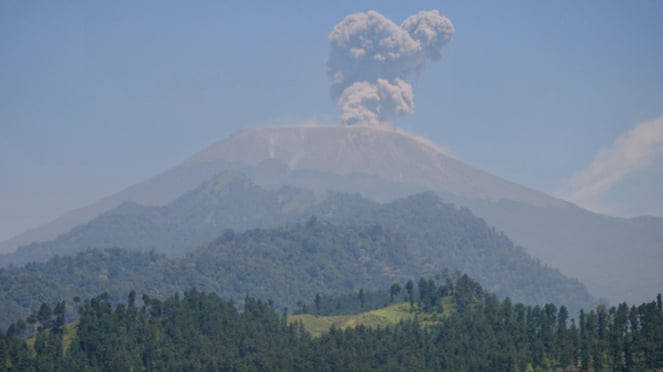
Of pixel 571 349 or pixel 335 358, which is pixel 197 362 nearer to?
pixel 335 358

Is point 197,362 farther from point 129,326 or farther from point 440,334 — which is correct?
point 440,334

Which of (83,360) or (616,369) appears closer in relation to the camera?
(616,369)

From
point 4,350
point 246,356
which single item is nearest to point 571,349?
point 246,356

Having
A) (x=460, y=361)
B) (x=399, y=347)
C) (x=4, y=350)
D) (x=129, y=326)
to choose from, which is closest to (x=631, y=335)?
(x=460, y=361)

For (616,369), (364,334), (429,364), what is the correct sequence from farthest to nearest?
(364,334), (429,364), (616,369)

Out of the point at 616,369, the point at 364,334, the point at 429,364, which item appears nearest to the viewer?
the point at 616,369

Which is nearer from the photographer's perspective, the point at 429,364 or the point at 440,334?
the point at 429,364

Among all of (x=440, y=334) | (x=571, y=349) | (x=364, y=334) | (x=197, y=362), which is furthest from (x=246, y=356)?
(x=571, y=349)

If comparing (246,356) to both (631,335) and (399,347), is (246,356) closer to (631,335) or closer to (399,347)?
(399,347)
